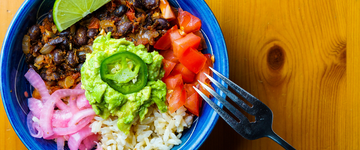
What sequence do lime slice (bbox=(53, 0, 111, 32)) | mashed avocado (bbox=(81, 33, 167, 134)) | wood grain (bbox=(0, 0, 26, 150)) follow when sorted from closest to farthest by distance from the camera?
mashed avocado (bbox=(81, 33, 167, 134)) → lime slice (bbox=(53, 0, 111, 32)) → wood grain (bbox=(0, 0, 26, 150))

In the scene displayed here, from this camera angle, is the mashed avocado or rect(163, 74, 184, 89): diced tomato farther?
rect(163, 74, 184, 89): diced tomato

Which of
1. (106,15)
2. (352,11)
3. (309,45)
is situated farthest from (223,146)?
(352,11)

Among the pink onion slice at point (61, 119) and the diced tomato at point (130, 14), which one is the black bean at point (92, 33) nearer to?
the diced tomato at point (130, 14)

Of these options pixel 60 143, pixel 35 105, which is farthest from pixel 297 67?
pixel 35 105

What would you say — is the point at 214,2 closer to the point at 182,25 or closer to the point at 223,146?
the point at 182,25

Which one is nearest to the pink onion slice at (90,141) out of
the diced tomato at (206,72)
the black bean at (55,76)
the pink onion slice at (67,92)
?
the pink onion slice at (67,92)

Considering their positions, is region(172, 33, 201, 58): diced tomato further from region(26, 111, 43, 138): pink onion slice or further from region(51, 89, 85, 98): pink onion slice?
region(26, 111, 43, 138): pink onion slice

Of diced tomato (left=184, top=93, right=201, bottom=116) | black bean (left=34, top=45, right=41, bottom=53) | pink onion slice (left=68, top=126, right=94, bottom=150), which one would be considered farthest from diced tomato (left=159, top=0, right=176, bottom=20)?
pink onion slice (left=68, top=126, right=94, bottom=150)
